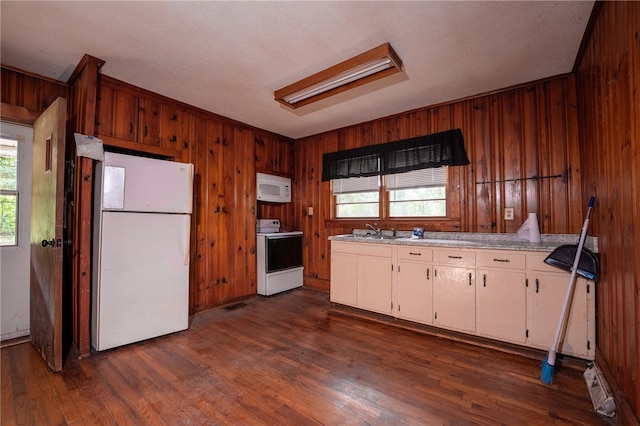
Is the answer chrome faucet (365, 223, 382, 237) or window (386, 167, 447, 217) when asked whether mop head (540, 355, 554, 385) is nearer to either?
window (386, 167, 447, 217)

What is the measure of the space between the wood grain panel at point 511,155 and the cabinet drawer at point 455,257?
663mm

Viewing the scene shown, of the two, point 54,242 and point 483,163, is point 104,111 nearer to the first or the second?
point 54,242

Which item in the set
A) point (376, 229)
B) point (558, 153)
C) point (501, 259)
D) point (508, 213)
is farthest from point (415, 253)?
point (558, 153)

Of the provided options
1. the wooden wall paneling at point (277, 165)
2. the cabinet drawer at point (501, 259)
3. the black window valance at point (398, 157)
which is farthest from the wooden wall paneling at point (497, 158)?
the wooden wall paneling at point (277, 165)

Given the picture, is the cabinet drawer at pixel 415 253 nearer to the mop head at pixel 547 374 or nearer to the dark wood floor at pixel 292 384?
the dark wood floor at pixel 292 384

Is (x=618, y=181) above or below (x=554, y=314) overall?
above

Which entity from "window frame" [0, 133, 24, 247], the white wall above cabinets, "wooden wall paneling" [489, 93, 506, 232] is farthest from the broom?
"window frame" [0, 133, 24, 247]

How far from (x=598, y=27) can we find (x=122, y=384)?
4.15 meters

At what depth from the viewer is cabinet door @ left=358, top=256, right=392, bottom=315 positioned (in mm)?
3072

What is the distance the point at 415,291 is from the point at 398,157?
1.79 m

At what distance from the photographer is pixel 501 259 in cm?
241

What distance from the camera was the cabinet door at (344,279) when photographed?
3346 millimetres

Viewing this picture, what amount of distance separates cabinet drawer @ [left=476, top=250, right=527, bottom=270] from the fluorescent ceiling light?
1835 millimetres

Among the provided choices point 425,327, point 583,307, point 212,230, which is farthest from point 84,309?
point 583,307
